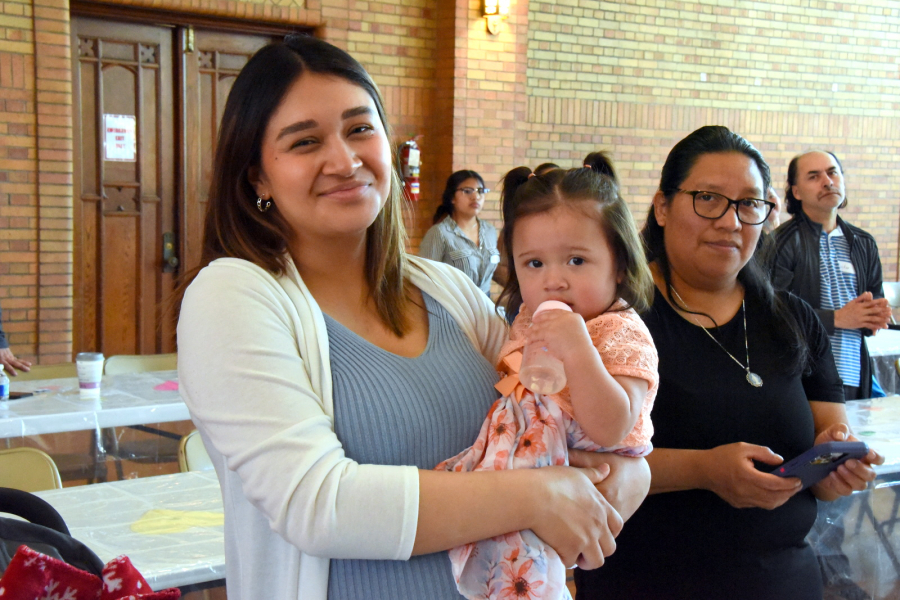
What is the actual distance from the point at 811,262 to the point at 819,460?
3114 millimetres

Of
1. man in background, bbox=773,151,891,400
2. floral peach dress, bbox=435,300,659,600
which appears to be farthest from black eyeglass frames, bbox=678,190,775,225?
man in background, bbox=773,151,891,400

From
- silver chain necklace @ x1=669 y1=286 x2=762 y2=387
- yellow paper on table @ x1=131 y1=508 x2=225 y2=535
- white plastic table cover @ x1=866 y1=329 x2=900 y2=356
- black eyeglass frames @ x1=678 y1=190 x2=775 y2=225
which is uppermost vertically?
black eyeglass frames @ x1=678 y1=190 x2=775 y2=225

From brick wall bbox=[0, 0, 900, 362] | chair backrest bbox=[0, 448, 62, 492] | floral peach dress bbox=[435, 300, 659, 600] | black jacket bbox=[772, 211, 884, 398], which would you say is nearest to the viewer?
floral peach dress bbox=[435, 300, 659, 600]

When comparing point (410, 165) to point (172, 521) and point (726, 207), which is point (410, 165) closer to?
point (172, 521)

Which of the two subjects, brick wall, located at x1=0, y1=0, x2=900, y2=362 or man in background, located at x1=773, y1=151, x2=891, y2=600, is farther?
brick wall, located at x1=0, y1=0, x2=900, y2=362

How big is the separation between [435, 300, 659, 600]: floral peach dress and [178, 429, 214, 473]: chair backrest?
2.05 metres

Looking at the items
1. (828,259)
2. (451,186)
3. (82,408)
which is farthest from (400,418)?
(451,186)

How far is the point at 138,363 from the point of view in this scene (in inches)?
191

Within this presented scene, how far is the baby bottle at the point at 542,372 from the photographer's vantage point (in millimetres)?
1346

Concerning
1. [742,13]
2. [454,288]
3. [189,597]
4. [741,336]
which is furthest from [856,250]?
[742,13]

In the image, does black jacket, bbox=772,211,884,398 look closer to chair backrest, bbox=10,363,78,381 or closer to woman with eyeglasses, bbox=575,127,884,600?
woman with eyeglasses, bbox=575,127,884,600

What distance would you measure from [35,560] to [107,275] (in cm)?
620

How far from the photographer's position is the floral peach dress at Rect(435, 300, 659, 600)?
4.14ft

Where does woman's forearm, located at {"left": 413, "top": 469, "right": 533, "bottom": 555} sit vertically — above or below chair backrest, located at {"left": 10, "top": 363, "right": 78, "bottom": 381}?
above
